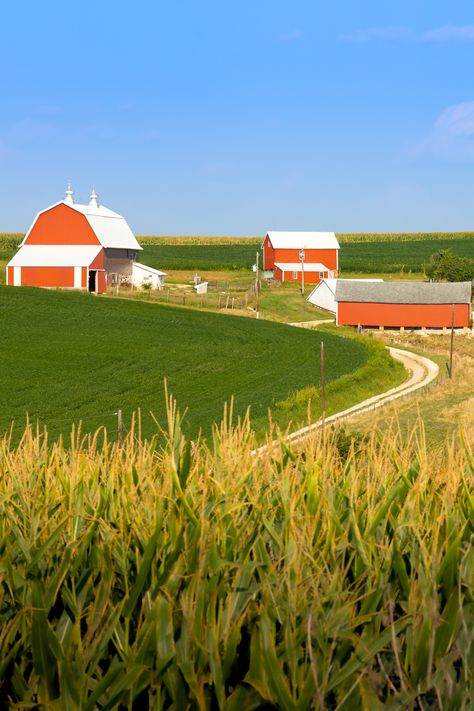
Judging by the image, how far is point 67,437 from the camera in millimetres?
27453

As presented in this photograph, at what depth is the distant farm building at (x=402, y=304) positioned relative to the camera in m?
65.6

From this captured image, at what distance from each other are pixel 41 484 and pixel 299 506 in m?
2.40

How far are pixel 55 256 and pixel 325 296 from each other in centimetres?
2156

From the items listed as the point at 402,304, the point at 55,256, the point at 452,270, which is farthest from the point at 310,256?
the point at 55,256

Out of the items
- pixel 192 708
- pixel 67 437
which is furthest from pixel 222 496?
pixel 67 437

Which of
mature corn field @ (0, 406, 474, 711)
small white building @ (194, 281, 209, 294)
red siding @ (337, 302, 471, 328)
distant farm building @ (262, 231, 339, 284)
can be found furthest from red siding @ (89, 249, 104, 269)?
mature corn field @ (0, 406, 474, 711)

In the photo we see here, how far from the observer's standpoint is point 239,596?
214 inches

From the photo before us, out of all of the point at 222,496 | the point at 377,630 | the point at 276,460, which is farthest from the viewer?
the point at 276,460

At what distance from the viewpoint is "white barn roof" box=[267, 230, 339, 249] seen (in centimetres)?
9419

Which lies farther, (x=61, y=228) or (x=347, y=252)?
(x=347, y=252)

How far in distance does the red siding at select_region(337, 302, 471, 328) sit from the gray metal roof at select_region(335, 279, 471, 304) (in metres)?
0.38

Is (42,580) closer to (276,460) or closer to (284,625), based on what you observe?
(284,625)

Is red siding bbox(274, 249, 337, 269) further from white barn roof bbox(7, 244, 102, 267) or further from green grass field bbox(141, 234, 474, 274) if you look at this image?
white barn roof bbox(7, 244, 102, 267)

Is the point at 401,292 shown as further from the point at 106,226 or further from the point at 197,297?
the point at 106,226
